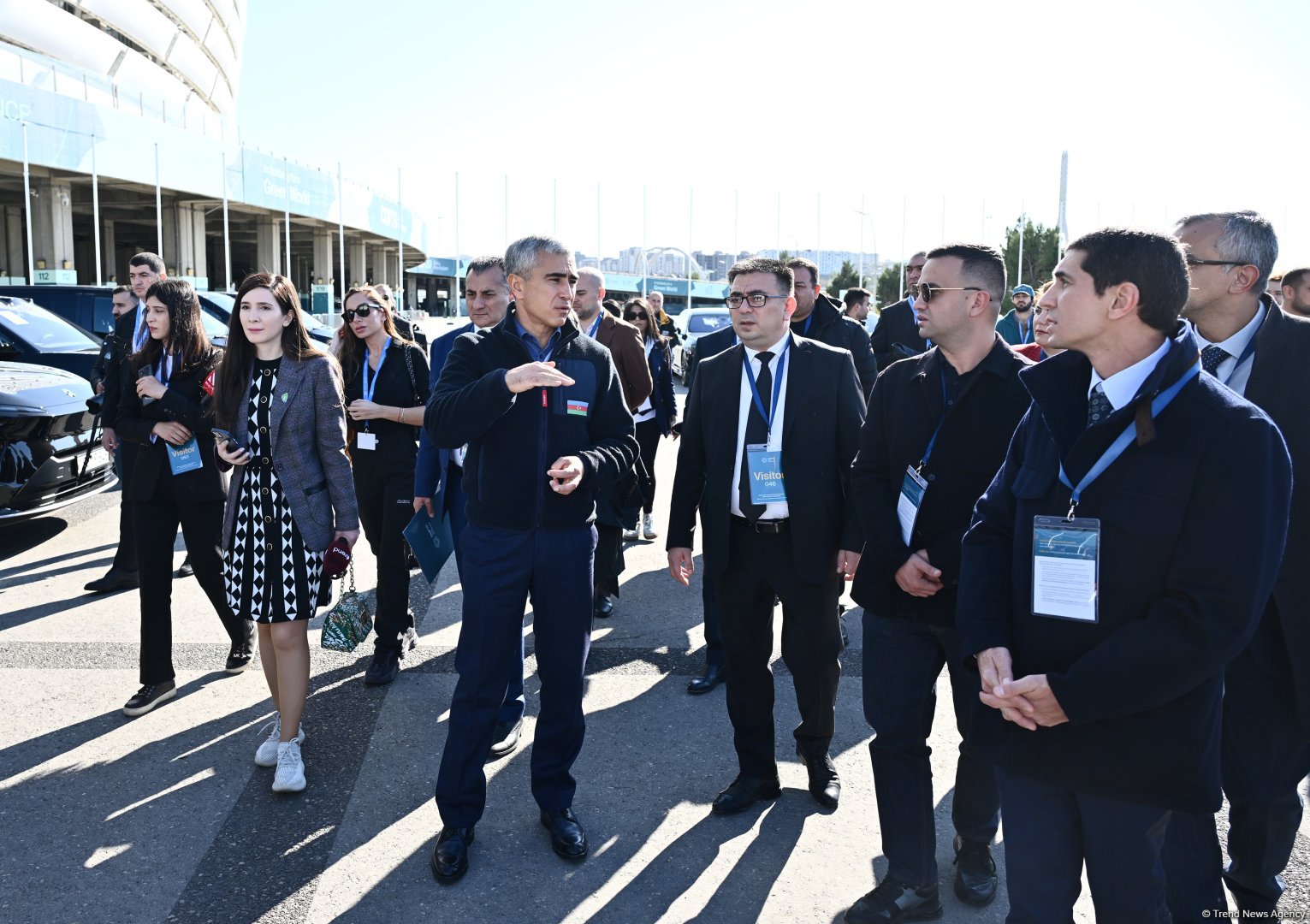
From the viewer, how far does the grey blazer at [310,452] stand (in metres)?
4.03

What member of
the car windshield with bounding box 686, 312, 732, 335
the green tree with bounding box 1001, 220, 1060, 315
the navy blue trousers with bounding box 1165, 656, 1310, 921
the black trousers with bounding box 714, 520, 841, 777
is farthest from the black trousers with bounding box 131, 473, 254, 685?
the green tree with bounding box 1001, 220, 1060, 315

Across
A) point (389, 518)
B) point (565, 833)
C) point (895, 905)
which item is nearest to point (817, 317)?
point (389, 518)

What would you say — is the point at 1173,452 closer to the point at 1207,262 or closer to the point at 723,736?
the point at 1207,262

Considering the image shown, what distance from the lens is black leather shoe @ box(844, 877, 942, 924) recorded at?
3006 mm

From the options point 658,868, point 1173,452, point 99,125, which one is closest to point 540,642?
point 658,868

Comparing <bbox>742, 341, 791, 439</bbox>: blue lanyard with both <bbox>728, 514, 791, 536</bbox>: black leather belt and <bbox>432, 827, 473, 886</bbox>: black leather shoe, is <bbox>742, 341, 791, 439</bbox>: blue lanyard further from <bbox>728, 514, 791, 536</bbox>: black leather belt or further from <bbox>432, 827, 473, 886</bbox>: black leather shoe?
<bbox>432, 827, 473, 886</bbox>: black leather shoe

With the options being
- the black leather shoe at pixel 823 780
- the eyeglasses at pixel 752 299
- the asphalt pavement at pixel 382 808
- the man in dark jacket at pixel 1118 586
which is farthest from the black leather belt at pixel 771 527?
the man in dark jacket at pixel 1118 586

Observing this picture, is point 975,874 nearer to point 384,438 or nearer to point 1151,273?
point 1151,273

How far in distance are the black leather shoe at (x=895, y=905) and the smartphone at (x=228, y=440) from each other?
3018mm

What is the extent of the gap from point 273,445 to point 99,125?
29690 millimetres

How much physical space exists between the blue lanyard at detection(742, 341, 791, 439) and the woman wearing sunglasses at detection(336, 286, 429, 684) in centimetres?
208

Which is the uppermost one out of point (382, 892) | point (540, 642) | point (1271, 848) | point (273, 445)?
point (273, 445)

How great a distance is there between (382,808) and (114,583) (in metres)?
3.92

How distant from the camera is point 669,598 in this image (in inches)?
265
